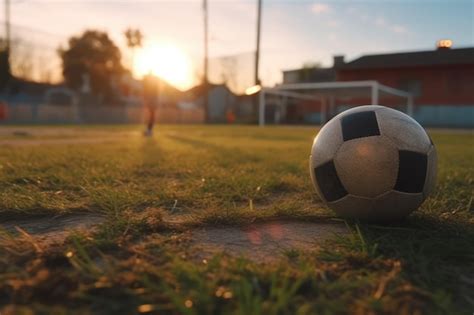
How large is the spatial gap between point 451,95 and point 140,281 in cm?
3232

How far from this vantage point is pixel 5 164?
15.7 ft

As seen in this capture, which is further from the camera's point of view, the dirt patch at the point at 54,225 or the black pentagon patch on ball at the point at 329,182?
the black pentagon patch on ball at the point at 329,182

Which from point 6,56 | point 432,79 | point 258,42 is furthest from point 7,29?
point 432,79

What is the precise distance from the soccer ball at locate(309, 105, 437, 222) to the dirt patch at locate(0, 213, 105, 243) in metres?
1.43

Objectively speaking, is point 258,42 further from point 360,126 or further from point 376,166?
point 376,166

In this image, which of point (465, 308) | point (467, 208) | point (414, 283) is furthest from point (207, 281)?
point (467, 208)

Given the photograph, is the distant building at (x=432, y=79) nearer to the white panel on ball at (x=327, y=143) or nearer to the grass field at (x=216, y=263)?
the white panel on ball at (x=327, y=143)

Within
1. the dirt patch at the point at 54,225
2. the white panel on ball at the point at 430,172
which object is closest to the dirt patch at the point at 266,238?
the white panel on ball at the point at 430,172

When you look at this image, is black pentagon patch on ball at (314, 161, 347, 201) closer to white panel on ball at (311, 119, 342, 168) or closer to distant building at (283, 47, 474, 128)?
white panel on ball at (311, 119, 342, 168)

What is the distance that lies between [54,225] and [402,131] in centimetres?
212

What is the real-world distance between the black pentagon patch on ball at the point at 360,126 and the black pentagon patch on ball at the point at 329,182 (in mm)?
206

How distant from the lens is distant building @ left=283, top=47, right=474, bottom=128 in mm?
28453

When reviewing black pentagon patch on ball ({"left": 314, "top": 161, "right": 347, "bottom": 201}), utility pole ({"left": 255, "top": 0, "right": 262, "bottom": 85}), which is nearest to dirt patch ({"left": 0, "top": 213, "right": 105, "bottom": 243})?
black pentagon patch on ball ({"left": 314, "top": 161, "right": 347, "bottom": 201})

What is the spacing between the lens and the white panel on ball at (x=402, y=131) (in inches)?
90.2
